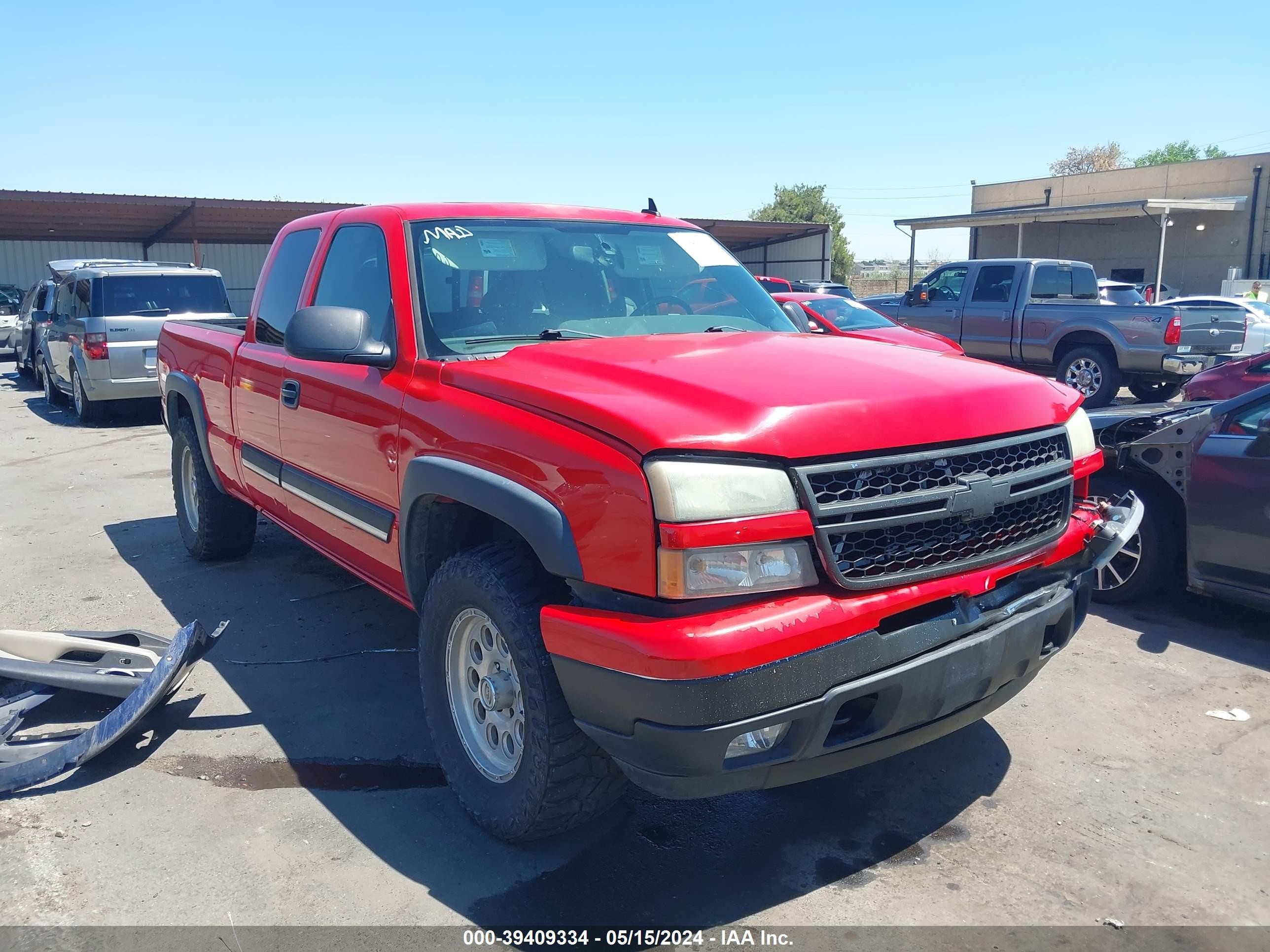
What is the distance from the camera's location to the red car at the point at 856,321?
11.4 metres

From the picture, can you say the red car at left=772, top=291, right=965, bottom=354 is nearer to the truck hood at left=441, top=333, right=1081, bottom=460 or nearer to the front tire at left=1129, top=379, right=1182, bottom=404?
the front tire at left=1129, top=379, right=1182, bottom=404

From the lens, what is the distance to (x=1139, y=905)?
2.81 m

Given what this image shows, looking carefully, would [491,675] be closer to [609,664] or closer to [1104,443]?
[609,664]

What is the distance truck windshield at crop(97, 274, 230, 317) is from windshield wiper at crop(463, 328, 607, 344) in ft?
33.2

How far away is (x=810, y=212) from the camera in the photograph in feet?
250

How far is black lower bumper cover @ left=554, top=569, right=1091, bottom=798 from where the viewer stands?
2.36 metres

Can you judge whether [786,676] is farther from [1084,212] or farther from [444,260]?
[1084,212]

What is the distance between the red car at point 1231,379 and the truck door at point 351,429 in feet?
25.8

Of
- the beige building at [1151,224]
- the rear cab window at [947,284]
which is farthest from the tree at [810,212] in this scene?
the rear cab window at [947,284]

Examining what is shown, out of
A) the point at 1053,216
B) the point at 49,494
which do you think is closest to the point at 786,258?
the point at 1053,216

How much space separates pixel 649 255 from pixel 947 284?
460 inches

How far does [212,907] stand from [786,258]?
3492 centimetres

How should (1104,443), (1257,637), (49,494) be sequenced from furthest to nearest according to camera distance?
1. (49,494)
2. (1104,443)
3. (1257,637)

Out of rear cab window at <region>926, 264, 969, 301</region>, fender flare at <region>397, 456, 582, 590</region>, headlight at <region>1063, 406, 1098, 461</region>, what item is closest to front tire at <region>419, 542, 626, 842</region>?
fender flare at <region>397, 456, 582, 590</region>
